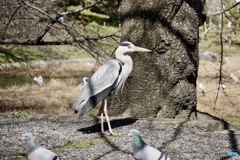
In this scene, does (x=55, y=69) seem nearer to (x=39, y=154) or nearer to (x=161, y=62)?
(x=161, y=62)

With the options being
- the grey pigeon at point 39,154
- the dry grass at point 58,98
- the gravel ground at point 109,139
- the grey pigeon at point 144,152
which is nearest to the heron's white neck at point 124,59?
the gravel ground at point 109,139

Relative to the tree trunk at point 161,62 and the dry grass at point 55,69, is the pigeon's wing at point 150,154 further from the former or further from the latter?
the dry grass at point 55,69

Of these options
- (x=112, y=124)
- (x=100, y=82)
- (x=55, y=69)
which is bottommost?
(x=55, y=69)

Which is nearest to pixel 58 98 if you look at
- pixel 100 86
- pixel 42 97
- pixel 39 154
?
pixel 42 97

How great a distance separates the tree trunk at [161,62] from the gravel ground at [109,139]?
27.2 inches

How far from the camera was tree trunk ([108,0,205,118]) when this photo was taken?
8.14 m

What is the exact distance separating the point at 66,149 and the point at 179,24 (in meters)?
3.13

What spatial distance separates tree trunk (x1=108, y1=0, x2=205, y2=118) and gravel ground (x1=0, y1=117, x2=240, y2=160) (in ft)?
2.27

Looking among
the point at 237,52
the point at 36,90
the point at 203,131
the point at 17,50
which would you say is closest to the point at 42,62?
the point at 17,50

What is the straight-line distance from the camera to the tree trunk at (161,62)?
26.7 ft

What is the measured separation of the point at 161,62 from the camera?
816 cm

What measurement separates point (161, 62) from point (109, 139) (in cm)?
209

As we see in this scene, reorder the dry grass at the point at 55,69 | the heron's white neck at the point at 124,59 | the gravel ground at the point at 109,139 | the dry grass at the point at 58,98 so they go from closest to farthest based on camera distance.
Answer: the gravel ground at the point at 109,139
the heron's white neck at the point at 124,59
the dry grass at the point at 58,98
the dry grass at the point at 55,69

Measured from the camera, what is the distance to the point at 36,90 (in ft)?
54.4
